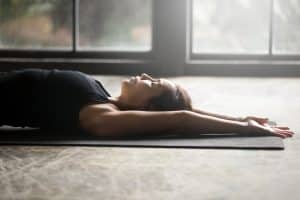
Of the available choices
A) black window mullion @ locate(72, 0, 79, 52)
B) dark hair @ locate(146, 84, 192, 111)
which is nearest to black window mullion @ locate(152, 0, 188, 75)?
black window mullion @ locate(72, 0, 79, 52)

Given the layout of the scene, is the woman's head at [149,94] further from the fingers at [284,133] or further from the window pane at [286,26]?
the window pane at [286,26]

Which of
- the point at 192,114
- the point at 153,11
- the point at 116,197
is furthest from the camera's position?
the point at 153,11

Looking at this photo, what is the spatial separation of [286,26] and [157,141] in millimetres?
2211

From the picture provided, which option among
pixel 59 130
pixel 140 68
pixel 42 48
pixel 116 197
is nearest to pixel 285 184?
pixel 116 197

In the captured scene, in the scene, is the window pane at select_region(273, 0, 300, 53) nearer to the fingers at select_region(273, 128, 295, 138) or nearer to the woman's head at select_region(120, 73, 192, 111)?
the fingers at select_region(273, 128, 295, 138)

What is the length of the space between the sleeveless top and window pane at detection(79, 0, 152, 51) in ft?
6.12

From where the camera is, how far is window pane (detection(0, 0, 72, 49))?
4527 millimetres

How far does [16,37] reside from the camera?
460 cm

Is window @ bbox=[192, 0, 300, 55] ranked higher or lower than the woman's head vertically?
higher

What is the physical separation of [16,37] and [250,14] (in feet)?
4.83

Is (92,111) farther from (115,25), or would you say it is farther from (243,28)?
(243,28)

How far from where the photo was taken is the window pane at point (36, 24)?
453 centimetres

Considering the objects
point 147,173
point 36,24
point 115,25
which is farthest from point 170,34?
point 147,173

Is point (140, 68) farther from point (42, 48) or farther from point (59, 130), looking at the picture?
point (59, 130)
